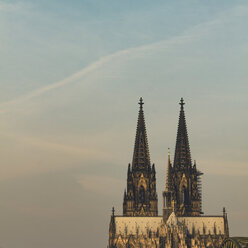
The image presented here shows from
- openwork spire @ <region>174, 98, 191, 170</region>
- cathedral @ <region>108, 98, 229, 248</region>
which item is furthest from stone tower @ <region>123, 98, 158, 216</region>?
openwork spire @ <region>174, 98, 191, 170</region>

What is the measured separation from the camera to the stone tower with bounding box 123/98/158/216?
393ft

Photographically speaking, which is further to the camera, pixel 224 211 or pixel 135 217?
pixel 224 211

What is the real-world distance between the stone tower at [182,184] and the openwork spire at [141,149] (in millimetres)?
5886

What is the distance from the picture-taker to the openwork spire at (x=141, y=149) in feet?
403

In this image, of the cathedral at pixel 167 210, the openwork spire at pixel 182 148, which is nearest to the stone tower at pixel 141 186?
the cathedral at pixel 167 210

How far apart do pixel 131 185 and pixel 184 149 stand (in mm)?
14306

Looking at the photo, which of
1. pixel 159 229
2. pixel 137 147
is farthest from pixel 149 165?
pixel 159 229

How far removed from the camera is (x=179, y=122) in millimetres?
127250

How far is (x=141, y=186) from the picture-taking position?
397 feet

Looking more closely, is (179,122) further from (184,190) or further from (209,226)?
(209,226)

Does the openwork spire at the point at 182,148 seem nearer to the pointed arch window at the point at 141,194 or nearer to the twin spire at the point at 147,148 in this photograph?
the twin spire at the point at 147,148

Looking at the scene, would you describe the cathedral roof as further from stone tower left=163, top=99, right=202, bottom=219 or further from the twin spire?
the twin spire

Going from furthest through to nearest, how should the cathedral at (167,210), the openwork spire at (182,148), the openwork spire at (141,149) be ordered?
the openwork spire at (182,148)
the openwork spire at (141,149)
the cathedral at (167,210)

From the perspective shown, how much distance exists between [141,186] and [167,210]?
7.03m
